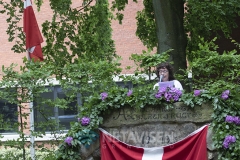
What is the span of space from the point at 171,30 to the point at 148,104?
4499 millimetres

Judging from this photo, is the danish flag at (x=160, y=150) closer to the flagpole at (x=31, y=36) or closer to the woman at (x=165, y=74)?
the woman at (x=165, y=74)

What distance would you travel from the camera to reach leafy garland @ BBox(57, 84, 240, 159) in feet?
24.8

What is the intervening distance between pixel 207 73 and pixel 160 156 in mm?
1751

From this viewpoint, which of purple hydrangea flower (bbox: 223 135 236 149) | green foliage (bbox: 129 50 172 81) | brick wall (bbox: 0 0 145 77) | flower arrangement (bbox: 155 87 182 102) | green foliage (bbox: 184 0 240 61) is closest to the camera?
purple hydrangea flower (bbox: 223 135 236 149)

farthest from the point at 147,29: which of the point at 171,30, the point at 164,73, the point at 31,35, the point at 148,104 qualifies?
the point at 148,104

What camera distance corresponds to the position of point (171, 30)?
1234cm

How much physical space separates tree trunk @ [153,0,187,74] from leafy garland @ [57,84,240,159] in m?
3.67

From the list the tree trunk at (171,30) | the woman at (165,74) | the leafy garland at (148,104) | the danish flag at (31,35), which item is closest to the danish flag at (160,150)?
the leafy garland at (148,104)

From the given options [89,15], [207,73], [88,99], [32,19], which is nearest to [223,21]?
[89,15]

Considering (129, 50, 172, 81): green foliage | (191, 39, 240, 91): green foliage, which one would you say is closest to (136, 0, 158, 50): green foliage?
(129, 50, 172, 81): green foliage

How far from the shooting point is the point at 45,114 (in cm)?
946

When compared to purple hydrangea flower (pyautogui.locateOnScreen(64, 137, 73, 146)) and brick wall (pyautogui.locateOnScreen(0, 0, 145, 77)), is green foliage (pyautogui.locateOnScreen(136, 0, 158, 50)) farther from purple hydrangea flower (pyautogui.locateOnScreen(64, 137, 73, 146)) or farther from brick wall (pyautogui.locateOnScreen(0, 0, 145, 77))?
purple hydrangea flower (pyautogui.locateOnScreen(64, 137, 73, 146))

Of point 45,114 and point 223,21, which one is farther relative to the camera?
point 223,21

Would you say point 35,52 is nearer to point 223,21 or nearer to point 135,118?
point 135,118
